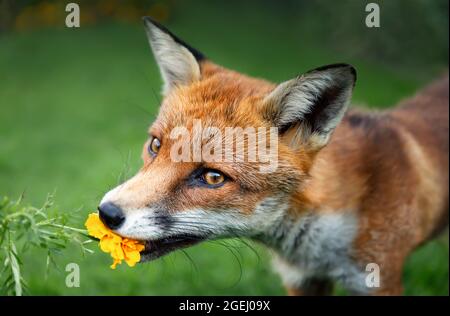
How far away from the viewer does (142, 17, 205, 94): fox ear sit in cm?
402

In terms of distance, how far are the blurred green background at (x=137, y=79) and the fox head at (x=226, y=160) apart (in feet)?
1.97

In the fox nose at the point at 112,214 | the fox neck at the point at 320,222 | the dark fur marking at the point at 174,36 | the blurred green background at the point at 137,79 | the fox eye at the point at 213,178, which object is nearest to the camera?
the fox nose at the point at 112,214

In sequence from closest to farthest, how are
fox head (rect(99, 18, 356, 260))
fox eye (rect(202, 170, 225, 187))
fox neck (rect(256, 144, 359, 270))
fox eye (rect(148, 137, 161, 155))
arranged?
fox head (rect(99, 18, 356, 260)), fox eye (rect(202, 170, 225, 187)), fox eye (rect(148, 137, 161, 155)), fox neck (rect(256, 144, 359, 270))

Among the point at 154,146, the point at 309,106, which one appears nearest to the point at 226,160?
the point at 154,146

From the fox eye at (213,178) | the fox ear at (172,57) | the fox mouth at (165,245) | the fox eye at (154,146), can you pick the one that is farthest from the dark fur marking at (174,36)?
the fox mouth at (165,245)

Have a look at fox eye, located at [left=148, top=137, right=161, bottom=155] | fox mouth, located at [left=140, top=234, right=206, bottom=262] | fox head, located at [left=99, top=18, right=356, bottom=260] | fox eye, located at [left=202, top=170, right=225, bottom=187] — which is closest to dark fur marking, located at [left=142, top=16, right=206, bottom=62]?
fox head, located at [left=99, top=18, right=356, bottom=260]

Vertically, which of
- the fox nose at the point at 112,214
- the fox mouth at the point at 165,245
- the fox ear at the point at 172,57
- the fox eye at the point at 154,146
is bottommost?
the fox mouth at the point at 165,245

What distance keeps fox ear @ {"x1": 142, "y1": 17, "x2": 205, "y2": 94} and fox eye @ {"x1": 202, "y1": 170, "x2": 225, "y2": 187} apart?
926 millimetres

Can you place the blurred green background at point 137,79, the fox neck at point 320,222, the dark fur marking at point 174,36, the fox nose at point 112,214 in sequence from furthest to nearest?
the blurred green background at point 137,79 < the dark fur marking at point 174,36 < the fox neck at point 320,222 < the fox nose at point 112,214

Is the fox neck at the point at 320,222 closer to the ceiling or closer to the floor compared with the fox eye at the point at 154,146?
closer to the floor

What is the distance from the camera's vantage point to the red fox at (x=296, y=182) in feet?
10.8

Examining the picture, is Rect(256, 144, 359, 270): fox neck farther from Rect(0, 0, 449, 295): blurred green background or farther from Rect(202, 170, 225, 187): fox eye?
Rect(202, 170, 225, 187): fox eye

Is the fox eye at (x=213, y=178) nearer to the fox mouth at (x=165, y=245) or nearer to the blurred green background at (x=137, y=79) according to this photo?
the fox mouth at (x=165, y=245)

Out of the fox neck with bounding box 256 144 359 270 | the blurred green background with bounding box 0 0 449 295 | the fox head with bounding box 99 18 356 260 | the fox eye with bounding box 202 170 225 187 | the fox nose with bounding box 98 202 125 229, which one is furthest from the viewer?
the blurred green background with bounding box 0 0 449 295
